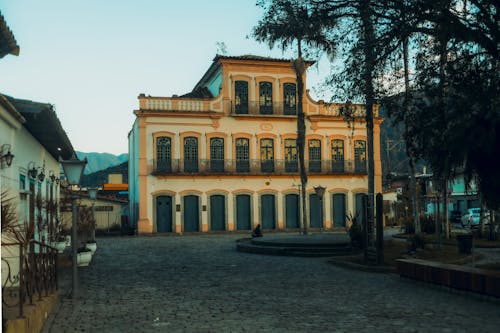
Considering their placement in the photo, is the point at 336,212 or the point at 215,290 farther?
the point at 336,212

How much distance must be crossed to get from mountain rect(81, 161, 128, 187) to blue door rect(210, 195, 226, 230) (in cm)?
2687

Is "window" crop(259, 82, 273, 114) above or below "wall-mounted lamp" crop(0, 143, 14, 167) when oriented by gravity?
above

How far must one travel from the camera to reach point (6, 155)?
362 inches

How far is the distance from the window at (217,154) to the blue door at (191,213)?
226cm

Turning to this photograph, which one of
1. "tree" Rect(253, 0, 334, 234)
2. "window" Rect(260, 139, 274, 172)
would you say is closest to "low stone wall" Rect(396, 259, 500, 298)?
"tree" Rect(253, 0, 334, 234)

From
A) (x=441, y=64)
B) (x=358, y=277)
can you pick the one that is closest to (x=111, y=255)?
(x=358, y=277)

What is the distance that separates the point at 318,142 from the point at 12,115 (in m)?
27.9

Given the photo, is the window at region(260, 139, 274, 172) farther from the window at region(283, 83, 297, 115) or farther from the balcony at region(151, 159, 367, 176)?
the window at region(283, 83, 297, 115)

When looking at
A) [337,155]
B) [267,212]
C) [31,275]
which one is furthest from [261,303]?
[337,155]

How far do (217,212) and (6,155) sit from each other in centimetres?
2490

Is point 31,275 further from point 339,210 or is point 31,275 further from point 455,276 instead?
point 339,210

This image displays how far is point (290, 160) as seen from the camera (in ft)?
116

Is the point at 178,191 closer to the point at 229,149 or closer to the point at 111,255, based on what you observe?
the point at 229,149

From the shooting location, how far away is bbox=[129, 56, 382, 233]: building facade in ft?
108
